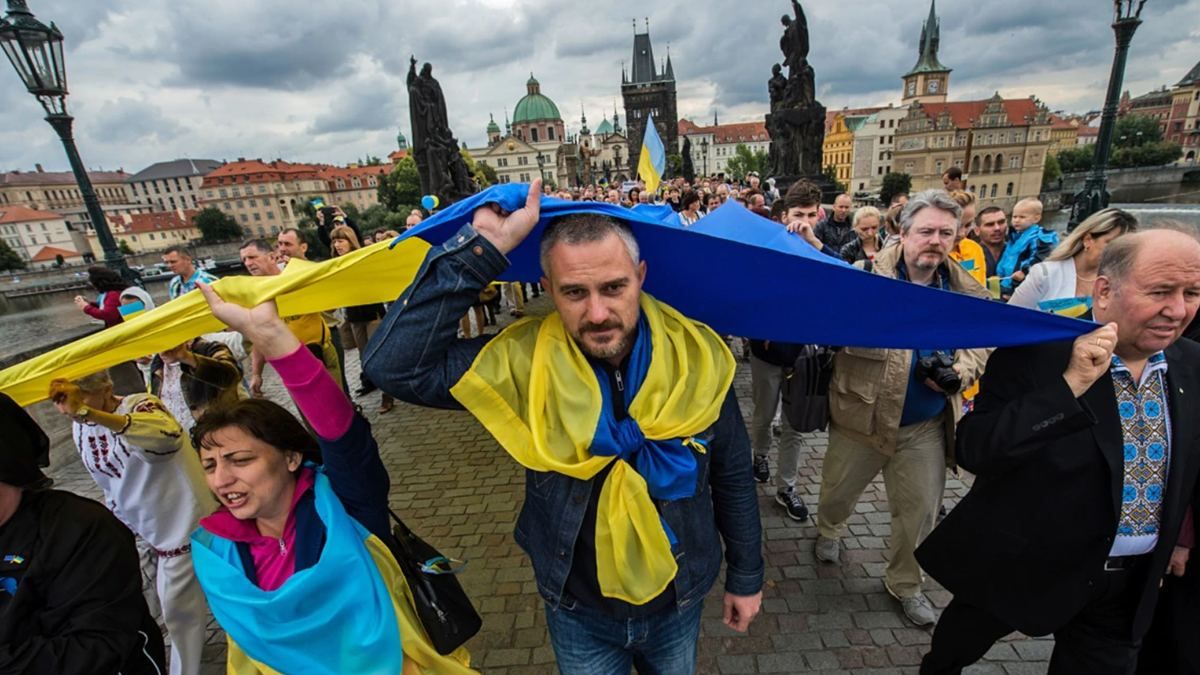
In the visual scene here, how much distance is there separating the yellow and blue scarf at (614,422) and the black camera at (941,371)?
5.45 ft

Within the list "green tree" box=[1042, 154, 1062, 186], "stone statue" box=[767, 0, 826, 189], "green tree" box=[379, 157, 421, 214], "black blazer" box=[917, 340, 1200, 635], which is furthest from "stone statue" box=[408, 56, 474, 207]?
"green tree" box=[1042, 154, 1062, 186]

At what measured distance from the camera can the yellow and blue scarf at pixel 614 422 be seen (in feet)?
5.33

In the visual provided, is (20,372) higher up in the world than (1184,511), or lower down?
higher up

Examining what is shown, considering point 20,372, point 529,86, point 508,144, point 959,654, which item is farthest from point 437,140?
point 529,86

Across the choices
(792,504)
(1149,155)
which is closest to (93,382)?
(792,504)

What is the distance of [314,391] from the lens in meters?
1.71

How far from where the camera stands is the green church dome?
4333 inches

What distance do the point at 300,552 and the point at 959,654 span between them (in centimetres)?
308

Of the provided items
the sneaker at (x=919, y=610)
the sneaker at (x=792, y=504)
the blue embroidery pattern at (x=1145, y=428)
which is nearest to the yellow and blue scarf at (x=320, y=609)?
the blue embroidery pattern at (x=1145, y=428)

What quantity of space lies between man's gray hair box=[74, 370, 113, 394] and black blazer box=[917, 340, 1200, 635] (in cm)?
413

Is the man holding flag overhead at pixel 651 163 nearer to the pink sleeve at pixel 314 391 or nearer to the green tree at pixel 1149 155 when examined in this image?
the pink sleeve at pixel 314 391

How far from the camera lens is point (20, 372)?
6.45ft

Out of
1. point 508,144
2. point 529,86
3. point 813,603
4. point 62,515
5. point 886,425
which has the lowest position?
point 813,603

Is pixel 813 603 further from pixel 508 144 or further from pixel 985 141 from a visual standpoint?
pixel 508 144
